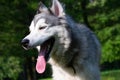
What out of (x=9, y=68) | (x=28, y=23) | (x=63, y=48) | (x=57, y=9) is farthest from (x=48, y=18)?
(x=28, y=23)

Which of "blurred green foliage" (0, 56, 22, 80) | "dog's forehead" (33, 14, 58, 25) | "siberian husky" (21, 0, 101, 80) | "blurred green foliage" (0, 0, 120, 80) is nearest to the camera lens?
"siberian husky" (21, 0, 101, 80)

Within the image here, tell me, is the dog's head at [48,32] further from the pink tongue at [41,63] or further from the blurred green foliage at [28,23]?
the blurred green foliage at [28,23]

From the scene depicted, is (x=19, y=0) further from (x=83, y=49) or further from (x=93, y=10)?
(x=83, y=49)

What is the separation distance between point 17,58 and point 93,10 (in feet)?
30.6

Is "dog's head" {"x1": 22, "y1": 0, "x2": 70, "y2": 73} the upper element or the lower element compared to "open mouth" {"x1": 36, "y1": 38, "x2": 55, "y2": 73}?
upper

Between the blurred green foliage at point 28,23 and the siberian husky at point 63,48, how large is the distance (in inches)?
676

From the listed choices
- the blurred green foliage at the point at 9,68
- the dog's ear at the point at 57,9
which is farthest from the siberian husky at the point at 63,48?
the blurred green foliage at the point at 9,68

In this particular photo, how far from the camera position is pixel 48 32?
833cm

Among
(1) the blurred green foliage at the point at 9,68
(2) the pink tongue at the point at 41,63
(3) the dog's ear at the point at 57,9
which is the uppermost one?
(3) the dog's ear at the point at 57,9

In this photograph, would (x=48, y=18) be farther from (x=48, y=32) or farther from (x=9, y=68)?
(x=9, y=68)

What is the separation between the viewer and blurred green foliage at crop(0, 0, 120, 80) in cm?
2781

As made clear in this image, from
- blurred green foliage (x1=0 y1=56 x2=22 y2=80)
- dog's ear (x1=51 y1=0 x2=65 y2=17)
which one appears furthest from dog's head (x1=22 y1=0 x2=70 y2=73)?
blurred green foliage (x1=0 y1=56 x2=22 y2=80)

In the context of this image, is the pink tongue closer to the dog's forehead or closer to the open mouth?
the open mouth

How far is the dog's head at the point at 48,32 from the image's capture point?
26.9ft
